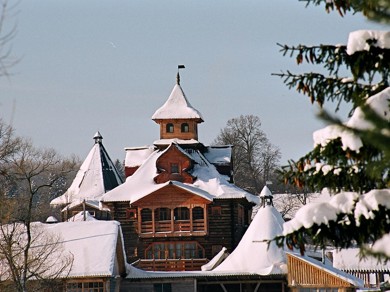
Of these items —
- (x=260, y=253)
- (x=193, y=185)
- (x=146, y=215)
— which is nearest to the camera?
(x=260, y=253)

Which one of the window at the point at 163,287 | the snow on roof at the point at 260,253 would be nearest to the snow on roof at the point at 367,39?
the snow on roof at the point at 260,253

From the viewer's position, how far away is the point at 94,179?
220 feet

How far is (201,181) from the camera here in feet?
164

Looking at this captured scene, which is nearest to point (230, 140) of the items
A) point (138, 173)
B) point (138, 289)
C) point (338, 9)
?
point (138, 173)

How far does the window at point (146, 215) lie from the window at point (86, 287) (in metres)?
13.9

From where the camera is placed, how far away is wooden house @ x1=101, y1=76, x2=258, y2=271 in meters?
47.7

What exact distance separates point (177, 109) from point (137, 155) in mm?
3839

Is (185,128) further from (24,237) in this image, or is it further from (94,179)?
(24,237)

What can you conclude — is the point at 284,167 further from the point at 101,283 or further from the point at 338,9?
the point at 101,283

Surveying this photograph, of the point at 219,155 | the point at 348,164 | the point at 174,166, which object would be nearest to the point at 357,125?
the point at 348,164

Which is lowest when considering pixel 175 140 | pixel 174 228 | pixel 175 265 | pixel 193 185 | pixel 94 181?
pixel 175 265

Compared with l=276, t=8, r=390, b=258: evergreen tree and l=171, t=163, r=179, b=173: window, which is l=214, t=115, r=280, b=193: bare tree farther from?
l=276, t=8, r=390, b=258: evergreen tree

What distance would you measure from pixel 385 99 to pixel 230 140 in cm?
7216

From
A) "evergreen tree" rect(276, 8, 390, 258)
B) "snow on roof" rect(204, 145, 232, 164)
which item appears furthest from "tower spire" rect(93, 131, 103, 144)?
"evergreen tree" rect(276, 8, 390, 258)
